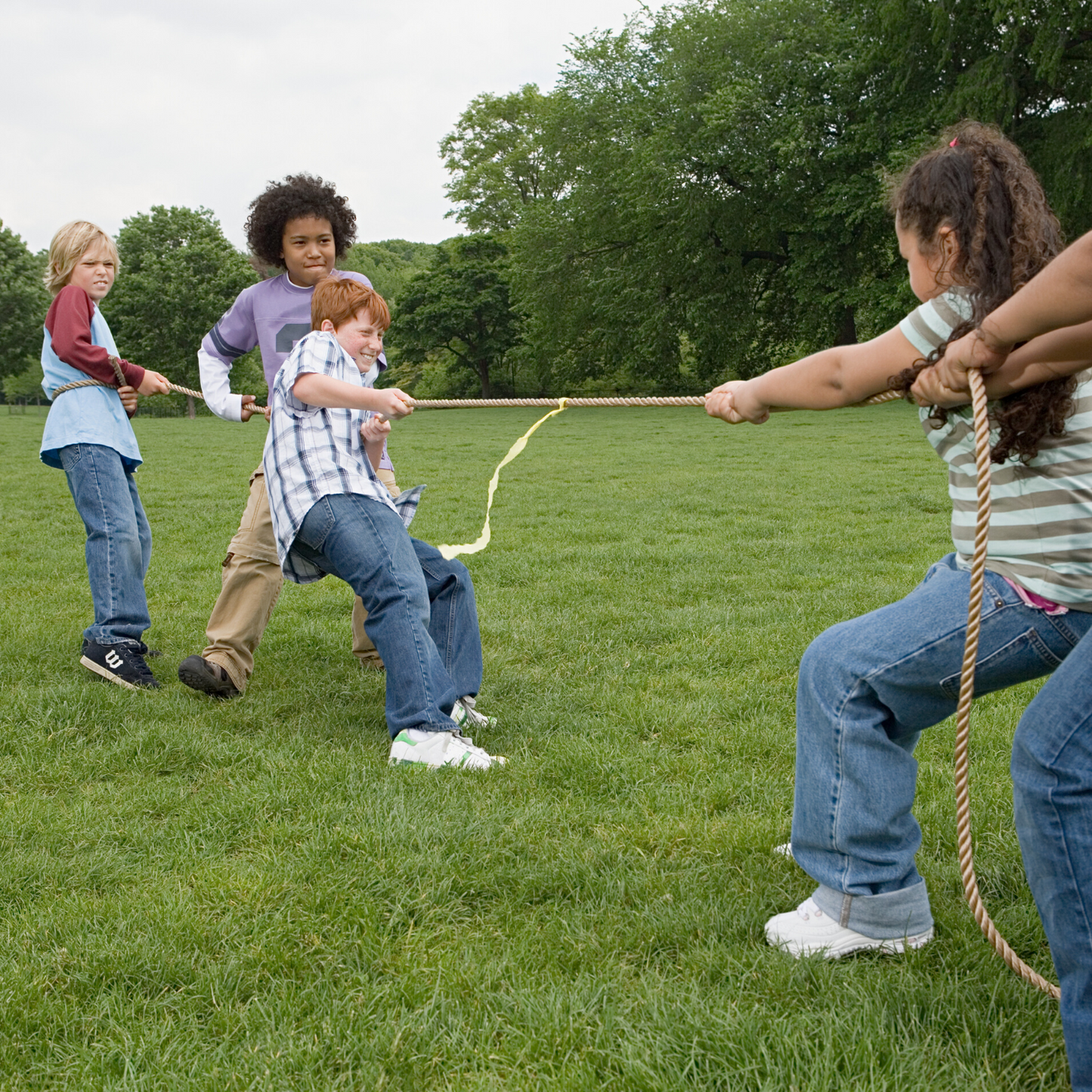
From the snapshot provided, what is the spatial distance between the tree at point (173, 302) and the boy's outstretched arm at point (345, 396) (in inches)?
1808

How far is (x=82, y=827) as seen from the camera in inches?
146

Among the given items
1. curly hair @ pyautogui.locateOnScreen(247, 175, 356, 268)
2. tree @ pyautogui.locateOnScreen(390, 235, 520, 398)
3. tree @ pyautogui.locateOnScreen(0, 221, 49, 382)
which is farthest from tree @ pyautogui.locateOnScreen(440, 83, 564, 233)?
curly hair @ pyautogui.locateOnScreen(247, 175, 356, 268)

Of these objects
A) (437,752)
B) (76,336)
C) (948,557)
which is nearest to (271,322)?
(76,336)

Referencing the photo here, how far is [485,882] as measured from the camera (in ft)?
10.7

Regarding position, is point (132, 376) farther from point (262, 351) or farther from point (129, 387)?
point (262, 351)

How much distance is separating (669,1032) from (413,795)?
1619 millimetres

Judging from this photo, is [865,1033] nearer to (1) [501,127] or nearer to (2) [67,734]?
(2) [67,734]

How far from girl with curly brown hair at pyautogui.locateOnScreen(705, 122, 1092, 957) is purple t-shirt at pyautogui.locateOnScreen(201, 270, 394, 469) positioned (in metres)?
3.20

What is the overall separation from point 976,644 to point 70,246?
16.4ft

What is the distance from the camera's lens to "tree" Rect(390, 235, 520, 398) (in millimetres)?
53562

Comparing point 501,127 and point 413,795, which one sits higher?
point 501,127

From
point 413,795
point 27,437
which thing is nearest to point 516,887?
point 413,795

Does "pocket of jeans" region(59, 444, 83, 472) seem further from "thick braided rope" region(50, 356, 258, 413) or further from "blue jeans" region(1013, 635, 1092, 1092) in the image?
"blue jeans" region(1013, 635, 1092, 1092)

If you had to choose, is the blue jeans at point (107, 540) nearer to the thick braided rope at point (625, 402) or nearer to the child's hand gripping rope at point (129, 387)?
the child's hand gripping rope at point (129, 387)
